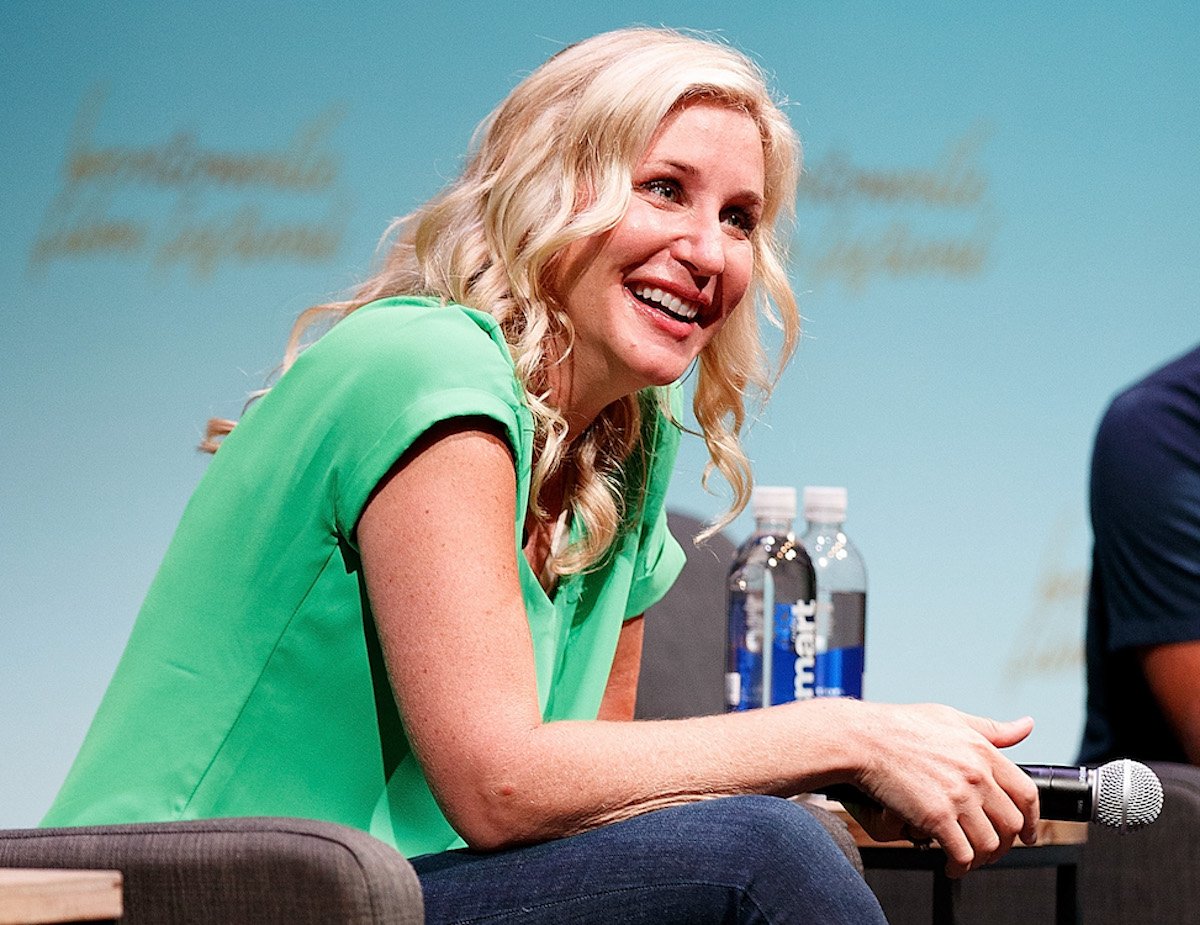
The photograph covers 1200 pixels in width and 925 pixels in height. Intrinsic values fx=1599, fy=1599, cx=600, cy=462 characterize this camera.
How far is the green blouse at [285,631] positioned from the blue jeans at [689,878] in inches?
8.2

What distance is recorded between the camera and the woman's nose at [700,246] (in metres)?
1.38

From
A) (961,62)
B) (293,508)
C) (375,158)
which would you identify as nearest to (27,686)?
(375,158)

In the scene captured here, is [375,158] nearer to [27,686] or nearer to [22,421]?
[22,421]

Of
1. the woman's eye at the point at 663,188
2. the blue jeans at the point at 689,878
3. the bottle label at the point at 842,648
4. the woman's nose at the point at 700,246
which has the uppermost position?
the woman's eye at the point at 663,188

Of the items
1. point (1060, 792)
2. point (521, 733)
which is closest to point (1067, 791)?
point (1060, 792)

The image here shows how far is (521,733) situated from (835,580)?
1.09 metres

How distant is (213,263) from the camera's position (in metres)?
2.82

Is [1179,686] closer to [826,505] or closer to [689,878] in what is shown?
[826,505]

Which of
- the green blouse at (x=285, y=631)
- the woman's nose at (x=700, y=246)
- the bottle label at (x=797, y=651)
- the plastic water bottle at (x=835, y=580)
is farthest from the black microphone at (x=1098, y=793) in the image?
the plastic water bottle at (x=835, y=580)

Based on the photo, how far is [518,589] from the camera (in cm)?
112

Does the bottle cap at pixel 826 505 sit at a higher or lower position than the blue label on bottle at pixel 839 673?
higher

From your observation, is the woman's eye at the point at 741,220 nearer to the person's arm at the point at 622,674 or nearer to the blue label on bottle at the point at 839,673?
the person's arm at the point at 622,674

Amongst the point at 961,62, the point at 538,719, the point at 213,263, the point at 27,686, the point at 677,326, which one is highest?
the point at 961,62

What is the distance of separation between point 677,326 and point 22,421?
1.81 meters
